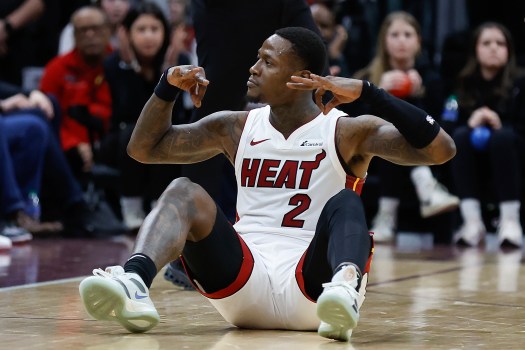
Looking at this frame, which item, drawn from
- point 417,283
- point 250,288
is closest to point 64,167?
point 417,283

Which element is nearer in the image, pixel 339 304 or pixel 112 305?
pixel 339 304

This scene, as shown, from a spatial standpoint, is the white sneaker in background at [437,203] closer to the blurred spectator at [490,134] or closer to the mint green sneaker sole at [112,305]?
the blurred spectator at [490,134]

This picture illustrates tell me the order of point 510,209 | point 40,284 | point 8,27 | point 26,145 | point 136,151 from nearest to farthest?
point 136,151 < point 40,284 < point 26,145 < point 510,209 < point 8,27

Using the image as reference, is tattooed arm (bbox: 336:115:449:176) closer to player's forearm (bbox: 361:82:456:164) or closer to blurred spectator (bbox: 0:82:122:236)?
player's forearm (bbox: 361:82:456:164)

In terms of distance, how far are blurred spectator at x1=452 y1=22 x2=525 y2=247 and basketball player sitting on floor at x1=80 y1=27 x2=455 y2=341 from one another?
14.6 feet

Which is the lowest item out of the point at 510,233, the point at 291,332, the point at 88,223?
the point at 88,223

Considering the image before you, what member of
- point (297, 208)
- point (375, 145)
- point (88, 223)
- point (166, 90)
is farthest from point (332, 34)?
point (297, 208)

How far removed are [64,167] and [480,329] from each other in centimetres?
510

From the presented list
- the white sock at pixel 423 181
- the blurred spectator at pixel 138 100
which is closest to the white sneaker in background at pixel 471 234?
the white sock at pixel 423 181

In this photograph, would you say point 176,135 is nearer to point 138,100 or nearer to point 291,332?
point 291,332

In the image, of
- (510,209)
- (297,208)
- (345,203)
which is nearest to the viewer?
(345,203)

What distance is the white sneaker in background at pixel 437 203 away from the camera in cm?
841

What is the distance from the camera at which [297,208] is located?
12.8 ft

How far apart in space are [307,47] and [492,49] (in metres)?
4.83
